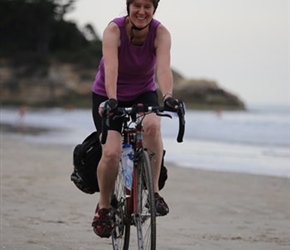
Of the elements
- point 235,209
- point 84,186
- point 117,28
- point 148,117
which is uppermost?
point 117,28

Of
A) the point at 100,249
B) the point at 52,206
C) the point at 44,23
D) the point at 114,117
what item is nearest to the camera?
the point at 114,117

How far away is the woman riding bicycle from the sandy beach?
1321mm

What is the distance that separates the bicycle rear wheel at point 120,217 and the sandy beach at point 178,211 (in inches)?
28.0

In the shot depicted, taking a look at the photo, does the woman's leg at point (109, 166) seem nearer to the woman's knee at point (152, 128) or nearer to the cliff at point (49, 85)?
the woman's knee at point (152, 128)

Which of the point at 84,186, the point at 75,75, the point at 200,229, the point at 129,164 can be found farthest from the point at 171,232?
the point at 75,75

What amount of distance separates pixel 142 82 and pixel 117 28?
1.37 ft

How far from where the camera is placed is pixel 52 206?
8.48m

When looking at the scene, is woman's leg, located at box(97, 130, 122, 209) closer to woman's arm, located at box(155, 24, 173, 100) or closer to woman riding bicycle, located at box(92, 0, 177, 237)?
woman riding bicycle, located at box(92, 0, 177, 237)

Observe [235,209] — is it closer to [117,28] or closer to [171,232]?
[171,232]

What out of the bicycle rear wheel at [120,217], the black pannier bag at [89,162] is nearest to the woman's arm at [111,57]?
the black pannier bag at [89,162]

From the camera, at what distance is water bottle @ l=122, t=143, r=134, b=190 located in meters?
5.07

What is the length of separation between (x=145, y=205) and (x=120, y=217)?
0.40m

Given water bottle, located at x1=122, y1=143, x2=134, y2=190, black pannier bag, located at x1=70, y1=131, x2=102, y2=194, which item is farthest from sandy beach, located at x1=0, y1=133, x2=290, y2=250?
water bottle, located at x1=122, y1=143, x2=134, y2=190

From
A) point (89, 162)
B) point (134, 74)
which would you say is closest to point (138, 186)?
point (89, 162)
